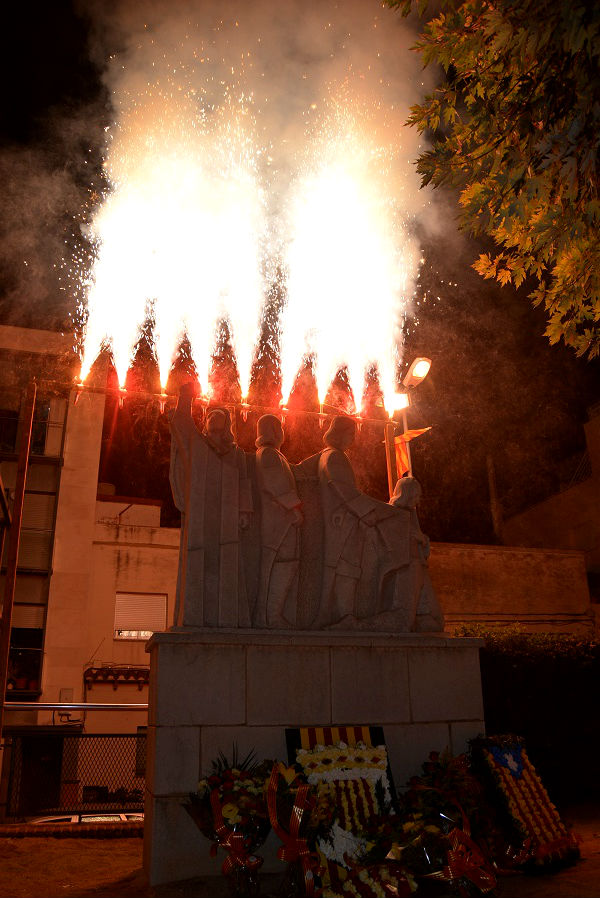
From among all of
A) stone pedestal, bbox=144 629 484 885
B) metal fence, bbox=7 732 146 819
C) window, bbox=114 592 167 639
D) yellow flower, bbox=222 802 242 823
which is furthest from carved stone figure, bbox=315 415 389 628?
window, bbox=114 592 167 639

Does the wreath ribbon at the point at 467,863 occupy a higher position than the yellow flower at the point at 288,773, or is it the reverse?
the yellow flower at the point at 288,773

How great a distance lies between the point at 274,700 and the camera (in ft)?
22.7

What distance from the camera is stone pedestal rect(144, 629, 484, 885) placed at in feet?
20.7

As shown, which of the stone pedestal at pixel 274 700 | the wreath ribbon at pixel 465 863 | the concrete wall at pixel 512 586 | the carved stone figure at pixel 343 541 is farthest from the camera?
the concrete wall at pixel 512 586

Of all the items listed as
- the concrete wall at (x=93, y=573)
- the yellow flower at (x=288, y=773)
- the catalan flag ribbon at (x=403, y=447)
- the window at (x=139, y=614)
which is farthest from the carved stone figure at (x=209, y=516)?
the window at (x=139, y=614)

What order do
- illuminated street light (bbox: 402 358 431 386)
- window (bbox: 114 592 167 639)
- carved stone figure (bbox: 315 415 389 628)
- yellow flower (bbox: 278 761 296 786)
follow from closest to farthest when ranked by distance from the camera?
yellow flower (bbox: 278 761 296 786)
carved stone figure (bbox: 315 415 389 628)
illuminated street light (bbox: 402 358 431 386)
window (bbox: 114 592 167 639)

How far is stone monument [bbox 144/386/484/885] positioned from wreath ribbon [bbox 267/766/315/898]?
A: 3.34 feet

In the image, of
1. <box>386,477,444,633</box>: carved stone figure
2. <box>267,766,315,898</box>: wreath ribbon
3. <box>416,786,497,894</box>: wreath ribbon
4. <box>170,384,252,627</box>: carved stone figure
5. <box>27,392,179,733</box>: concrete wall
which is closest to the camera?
<box>267,766,315,898</box>: wreath ribbon

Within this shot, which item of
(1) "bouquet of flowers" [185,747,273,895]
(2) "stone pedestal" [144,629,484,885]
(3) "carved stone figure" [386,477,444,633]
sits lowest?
(1) "bouquet of flowers" [185,747,273,895]

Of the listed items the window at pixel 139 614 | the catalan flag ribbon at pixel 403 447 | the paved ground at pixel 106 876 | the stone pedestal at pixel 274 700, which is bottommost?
the paved ground at pixel 106 876

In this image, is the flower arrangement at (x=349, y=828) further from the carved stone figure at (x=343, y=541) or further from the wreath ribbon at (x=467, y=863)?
the carved stone figure at (x=343, y=541)

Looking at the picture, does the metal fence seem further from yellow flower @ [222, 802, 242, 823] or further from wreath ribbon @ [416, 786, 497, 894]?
wreath ribbon @ [416, 786, 497, 894]

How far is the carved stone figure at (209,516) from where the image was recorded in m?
7.25

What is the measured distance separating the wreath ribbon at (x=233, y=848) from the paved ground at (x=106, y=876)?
1.00ft
